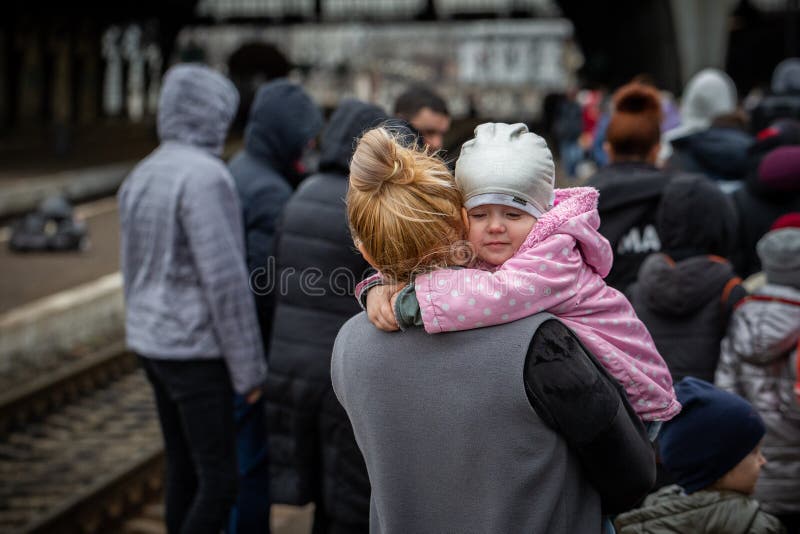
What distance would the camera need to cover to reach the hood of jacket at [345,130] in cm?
352

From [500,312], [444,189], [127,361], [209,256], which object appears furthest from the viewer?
[127,361]

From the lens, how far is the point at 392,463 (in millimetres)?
2104

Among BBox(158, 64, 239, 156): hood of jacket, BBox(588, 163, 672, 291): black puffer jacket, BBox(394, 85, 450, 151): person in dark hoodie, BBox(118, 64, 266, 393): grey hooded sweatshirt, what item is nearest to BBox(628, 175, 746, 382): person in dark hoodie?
BBox(588, 163, 672, 291): black puffer jacket

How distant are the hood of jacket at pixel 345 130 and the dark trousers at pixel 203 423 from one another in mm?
915

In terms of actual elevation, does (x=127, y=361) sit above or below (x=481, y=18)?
below

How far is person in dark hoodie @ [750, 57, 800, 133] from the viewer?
670 cm

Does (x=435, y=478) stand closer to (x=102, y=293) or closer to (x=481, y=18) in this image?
(x=102, y=293)

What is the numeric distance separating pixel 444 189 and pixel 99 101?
3111cm

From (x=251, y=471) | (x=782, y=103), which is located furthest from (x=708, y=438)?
(x=782, y=103)

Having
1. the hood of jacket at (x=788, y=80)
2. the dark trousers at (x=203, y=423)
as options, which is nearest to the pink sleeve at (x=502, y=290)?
the dark trousers at (x=203, y=423)

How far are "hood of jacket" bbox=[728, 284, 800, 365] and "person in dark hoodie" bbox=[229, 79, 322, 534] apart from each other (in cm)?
187

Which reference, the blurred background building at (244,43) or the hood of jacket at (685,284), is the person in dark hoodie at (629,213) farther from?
the blurred background building at (244,43)

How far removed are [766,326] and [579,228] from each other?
153 centimetres

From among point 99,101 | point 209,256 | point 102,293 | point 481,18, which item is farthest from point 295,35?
point 209,256
